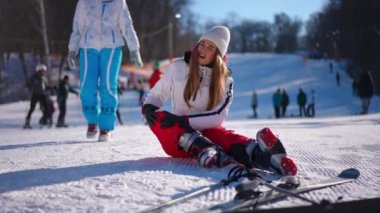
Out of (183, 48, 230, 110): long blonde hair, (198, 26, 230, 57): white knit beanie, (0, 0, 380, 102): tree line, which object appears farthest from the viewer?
(0, 0, 380, 102): tree line

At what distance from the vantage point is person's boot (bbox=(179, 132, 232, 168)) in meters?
2.38

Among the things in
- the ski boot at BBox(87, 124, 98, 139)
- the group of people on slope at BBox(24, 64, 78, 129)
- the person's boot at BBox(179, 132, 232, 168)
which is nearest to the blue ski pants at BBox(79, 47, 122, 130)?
the ski boot at BBox(87, 124, 98, 139)

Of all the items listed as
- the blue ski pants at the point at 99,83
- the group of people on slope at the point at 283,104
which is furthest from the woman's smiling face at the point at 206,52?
the group of people on slope at the point at 283,104

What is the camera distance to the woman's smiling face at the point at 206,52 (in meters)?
2.98

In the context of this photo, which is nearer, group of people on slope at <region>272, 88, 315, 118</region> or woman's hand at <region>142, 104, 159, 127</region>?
woman's hand at <region>142, 104, 159, 127</region>

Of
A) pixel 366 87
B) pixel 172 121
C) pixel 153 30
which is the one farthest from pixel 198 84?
pixel 153 30

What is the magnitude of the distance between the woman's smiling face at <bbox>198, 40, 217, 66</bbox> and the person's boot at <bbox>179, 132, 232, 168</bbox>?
0.62 m

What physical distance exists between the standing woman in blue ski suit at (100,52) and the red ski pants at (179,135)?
1.49 meters

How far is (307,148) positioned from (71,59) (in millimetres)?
2350

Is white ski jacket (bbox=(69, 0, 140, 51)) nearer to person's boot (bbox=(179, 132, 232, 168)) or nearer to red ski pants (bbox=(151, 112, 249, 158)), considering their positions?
red ski pants (bbox=(151, 112, 249, 158))

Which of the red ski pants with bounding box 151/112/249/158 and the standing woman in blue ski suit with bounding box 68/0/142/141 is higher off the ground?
the standing woman in blue ski suit with bounding box 68/0/142/141

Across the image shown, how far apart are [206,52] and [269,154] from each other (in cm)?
95

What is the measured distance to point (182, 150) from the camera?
2.70 metres

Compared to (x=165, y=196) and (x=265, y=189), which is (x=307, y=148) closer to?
(x=265, y=189)
